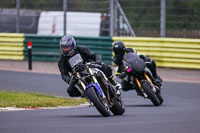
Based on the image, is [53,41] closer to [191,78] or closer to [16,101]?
[191,78]

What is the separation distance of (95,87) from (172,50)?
33.6 feet

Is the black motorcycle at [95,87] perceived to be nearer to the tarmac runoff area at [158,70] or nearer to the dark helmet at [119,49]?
the dark helmet at [119,49]

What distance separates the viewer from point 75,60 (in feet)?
34.1

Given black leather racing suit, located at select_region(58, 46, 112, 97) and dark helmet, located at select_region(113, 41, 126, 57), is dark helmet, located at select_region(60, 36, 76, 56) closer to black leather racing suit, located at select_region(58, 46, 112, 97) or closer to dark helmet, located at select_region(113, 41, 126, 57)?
black leather racing suit, located at select_region(58, 46, 112, 97)

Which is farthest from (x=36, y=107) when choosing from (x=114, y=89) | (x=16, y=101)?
(x=114, y=89)

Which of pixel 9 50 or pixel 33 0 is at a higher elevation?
pixel 33 0

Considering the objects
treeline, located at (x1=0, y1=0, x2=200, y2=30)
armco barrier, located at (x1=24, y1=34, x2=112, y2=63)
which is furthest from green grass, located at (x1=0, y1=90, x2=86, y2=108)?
armco barrier, located at (x1=24, y1=34, x2=112, y2=63)

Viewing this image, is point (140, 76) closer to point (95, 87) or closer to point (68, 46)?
point (68, 46)

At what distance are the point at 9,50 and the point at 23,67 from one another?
0.95m

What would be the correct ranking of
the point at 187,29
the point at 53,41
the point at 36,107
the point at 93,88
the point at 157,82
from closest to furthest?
the point at 93,88, the point at 36,107, the point at 157,82, the point at 187,29, the point at 53,41

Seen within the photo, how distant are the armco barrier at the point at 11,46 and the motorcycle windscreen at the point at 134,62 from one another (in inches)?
410

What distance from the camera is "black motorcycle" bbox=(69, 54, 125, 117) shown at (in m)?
9.79

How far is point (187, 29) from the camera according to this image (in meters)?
18.6

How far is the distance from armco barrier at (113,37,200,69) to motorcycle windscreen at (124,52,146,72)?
6.43 meters
